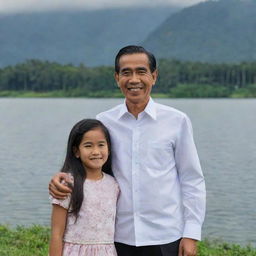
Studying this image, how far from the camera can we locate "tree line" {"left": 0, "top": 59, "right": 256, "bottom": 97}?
261 feet

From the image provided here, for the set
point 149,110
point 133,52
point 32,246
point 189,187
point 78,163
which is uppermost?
point 133,52

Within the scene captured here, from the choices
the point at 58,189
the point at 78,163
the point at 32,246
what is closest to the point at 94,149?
the point at 78,163

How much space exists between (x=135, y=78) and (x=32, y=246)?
3.59 m

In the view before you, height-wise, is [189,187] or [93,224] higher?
[189,187]

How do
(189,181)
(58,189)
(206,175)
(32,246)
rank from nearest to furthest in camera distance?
(58,189) < (189,181) < (32,246) < (206,175)

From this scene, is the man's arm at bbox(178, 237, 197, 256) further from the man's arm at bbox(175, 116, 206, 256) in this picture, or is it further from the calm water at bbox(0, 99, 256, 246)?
the calm water at bbox(0, 99, 256, 246)

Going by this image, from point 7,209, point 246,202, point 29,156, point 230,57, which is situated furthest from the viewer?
point 230,57

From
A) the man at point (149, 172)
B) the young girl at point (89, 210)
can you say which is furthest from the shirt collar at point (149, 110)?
the young girl at point (89, 210)

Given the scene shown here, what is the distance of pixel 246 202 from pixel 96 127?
879cm

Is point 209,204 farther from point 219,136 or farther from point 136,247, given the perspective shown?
point 219,136

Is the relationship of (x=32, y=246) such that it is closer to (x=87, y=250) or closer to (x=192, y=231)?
(x=87, y=250)

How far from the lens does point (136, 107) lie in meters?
3.20

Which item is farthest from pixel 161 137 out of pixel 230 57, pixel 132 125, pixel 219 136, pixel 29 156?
pixel 230 57

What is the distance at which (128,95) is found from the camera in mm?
3174
